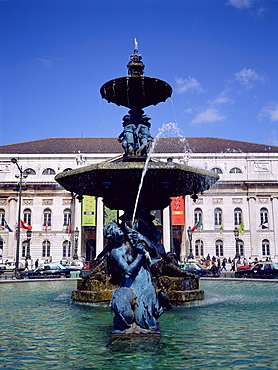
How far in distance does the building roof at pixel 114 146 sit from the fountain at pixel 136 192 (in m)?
42.3

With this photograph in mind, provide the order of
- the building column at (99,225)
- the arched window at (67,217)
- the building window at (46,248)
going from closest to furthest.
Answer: the building column at (99,225)
the building window at (46,248)
the arched window at (67,217)

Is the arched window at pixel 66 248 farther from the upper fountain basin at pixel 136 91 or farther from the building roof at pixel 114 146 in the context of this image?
the upper fountain basin at pixel 136 91

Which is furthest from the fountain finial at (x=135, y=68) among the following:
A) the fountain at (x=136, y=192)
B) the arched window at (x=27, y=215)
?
the arched window at (x=27, y=215)

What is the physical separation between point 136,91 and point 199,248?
4304 centimetres

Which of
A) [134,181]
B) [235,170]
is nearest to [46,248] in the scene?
[235,170]

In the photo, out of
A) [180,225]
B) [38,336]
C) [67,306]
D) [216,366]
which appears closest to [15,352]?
[38,336]

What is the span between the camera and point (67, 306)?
8.38m

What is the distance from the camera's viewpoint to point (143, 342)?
444 centimetres

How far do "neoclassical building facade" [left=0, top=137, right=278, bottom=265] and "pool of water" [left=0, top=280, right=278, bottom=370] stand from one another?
4302cm

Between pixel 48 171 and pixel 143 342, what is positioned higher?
pixel 48 171

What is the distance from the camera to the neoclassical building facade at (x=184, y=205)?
50.8 metres

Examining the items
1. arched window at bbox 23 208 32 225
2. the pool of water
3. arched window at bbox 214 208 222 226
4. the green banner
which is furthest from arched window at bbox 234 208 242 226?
the pool of water

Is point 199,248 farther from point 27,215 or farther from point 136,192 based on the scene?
point 136,192

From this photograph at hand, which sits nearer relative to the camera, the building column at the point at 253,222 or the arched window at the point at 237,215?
the building column at the point at 253,222
